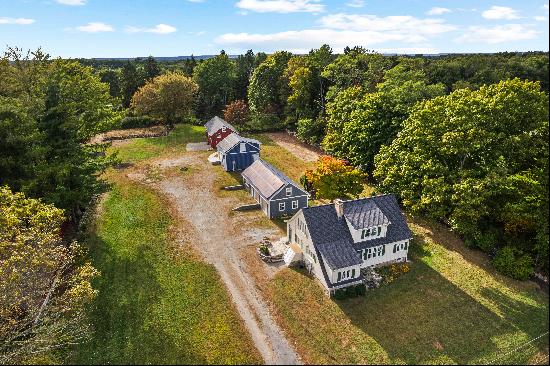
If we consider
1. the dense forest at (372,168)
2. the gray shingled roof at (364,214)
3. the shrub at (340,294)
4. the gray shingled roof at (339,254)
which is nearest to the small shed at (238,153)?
the dense forest at (372,168)

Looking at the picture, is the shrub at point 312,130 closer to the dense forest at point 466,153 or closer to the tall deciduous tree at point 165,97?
the dense forest at point 466,153

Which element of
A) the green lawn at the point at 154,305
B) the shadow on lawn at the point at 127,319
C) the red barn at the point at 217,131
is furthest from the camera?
the red barn at the point at 217,131

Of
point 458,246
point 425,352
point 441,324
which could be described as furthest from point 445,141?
point 425,352

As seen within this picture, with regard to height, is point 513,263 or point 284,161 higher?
point 284,161

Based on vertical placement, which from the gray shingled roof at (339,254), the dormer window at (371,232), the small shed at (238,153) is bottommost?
the gray shingled roof at (339,254)

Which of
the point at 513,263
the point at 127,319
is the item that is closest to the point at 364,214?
the point at 513,263

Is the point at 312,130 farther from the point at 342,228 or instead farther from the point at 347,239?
the point at 347,239

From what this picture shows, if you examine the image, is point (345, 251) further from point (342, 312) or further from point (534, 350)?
point (534, 350)
